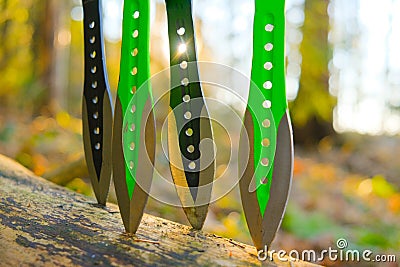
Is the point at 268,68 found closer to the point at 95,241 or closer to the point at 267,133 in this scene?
the point at 267,133

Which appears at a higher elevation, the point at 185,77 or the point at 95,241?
the point at 185,77

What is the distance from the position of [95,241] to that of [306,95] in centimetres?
410

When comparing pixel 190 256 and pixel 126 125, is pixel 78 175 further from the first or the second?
pixel 190 256

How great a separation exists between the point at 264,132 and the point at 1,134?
10.2ft

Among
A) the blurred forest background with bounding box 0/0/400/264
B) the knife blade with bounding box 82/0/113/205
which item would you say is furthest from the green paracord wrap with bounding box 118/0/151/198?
the blurred forest background with bounding box 0/0/400/264

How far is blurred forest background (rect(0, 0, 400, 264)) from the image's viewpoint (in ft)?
9.21

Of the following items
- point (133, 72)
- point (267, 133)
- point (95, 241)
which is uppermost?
point (133, 72)

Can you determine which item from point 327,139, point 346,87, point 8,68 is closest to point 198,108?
point 327,139

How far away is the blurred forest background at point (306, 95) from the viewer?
2.81 metres

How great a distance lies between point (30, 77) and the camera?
188 inches

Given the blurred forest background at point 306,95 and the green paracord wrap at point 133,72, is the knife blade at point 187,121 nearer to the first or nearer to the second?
the green paracord wrap at point 133,72

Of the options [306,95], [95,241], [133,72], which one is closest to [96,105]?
[133,72]

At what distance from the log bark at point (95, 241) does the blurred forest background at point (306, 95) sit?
4.96 feet

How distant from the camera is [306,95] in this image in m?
4.50
